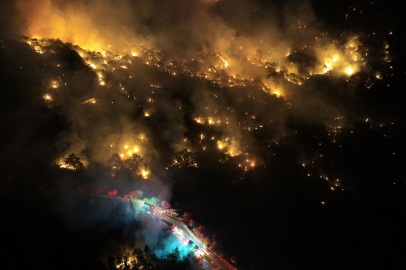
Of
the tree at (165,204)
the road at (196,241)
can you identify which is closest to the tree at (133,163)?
the tree at (165,204)

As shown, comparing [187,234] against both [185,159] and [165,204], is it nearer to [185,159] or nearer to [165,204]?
[165,204]

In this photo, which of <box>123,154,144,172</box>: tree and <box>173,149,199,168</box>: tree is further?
<box>173,149,199,168</box>: tree

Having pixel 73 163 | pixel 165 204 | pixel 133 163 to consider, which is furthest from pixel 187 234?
pixel 73 163

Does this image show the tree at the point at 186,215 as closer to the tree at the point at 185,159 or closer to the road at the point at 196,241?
the road at the point at 196,241

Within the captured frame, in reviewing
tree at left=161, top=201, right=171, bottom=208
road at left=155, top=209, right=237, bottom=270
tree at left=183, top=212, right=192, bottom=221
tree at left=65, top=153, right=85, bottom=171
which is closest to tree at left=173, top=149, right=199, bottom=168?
tree at left=161, top=201, right=171, bottom=208

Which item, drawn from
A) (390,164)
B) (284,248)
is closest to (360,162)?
(390,164)

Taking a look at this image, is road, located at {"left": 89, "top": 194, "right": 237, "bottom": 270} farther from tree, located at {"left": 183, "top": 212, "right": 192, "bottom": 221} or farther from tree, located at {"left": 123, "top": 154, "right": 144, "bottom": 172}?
tree, located at {"left": 123, "top": 154, "right": 144, "bottom": 172}

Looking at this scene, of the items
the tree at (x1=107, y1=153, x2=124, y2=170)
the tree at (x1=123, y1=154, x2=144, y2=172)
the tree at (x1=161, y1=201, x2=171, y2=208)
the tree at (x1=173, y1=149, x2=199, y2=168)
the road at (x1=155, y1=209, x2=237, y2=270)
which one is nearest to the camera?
the road at (x1=155, y1=209, x2=237, y2=270)

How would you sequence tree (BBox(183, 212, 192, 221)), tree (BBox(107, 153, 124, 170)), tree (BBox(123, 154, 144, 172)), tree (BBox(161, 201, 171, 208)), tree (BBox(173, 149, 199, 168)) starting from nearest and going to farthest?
tree (BBox(183, 212, 192, 221)) → tree (BBox(161, 201, 171, 208)) → tree (BBox(107, 153, 124, 170)) → tree (BBox(123, 154, 144, 172)) → tree (BBox(173, 149, 199, 168))
